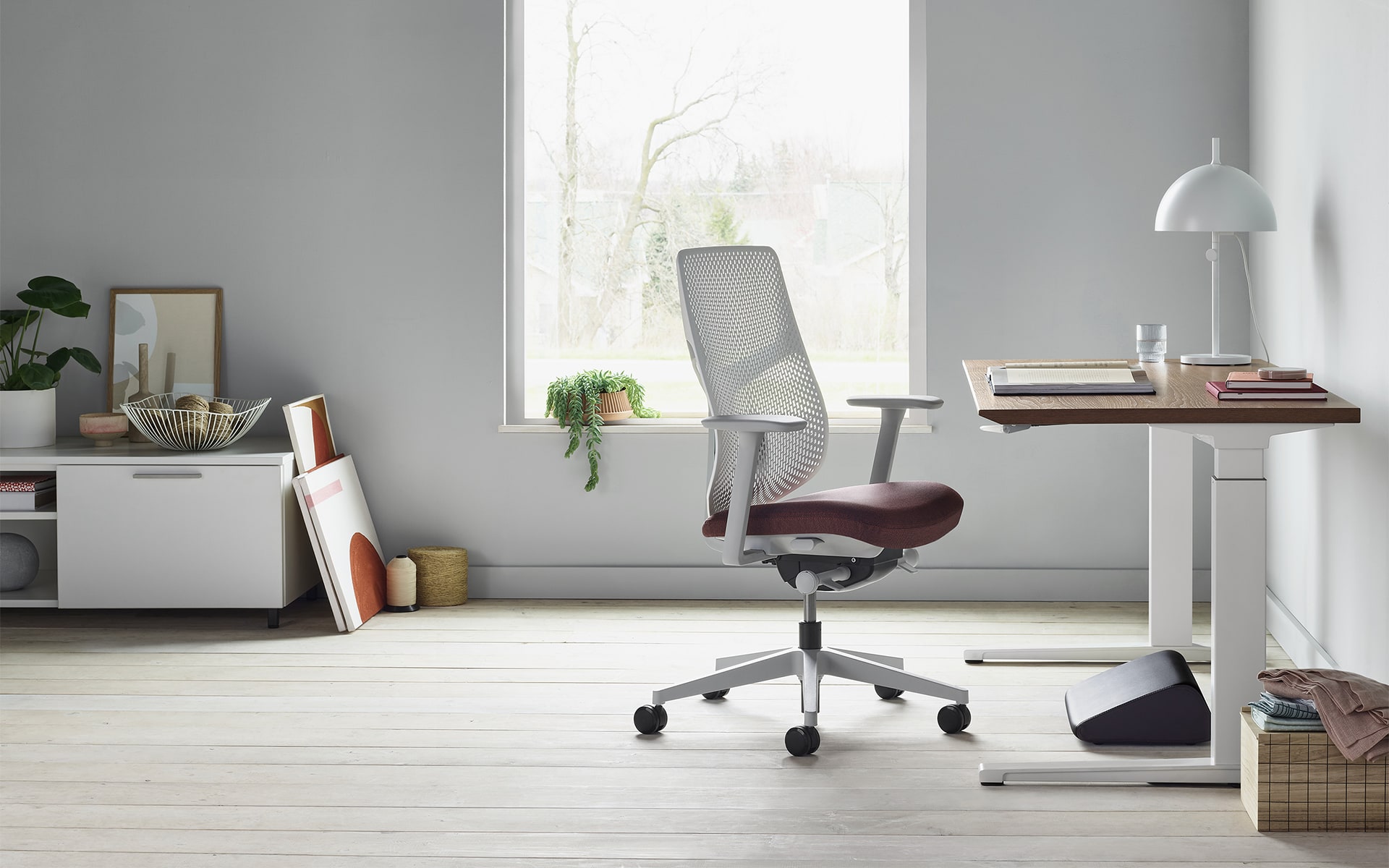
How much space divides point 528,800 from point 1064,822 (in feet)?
3.55

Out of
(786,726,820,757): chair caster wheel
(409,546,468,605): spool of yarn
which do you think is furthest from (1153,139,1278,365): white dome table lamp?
(409,546,468,605): spool of yarn

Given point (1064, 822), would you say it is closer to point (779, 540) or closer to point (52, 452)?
point (779, 540)

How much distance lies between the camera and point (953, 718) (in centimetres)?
289

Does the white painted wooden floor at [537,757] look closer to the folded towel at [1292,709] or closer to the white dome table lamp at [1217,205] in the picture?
the folded towel at [1292,709]

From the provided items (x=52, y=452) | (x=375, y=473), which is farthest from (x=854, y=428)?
(x=52, y=452)

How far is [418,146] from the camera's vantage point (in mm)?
4266

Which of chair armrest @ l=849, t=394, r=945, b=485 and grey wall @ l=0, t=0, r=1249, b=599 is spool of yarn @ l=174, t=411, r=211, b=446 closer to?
grey wall @ l=0, t=0, r=1249, b=599

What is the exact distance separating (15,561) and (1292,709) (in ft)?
12.2

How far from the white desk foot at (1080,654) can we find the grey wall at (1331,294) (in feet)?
1.11

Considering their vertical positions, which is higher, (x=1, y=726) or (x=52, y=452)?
(x=52, y=452)

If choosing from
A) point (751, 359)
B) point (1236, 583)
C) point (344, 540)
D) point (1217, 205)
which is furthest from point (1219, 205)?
point (344, 540)

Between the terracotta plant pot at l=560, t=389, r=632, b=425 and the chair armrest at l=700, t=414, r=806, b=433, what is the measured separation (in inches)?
64.2

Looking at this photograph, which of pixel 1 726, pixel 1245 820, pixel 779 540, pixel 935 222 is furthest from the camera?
pixel 935 222

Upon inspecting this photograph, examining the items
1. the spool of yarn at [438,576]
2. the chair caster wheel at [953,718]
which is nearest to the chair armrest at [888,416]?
the chair caster wheel at [953,718]
